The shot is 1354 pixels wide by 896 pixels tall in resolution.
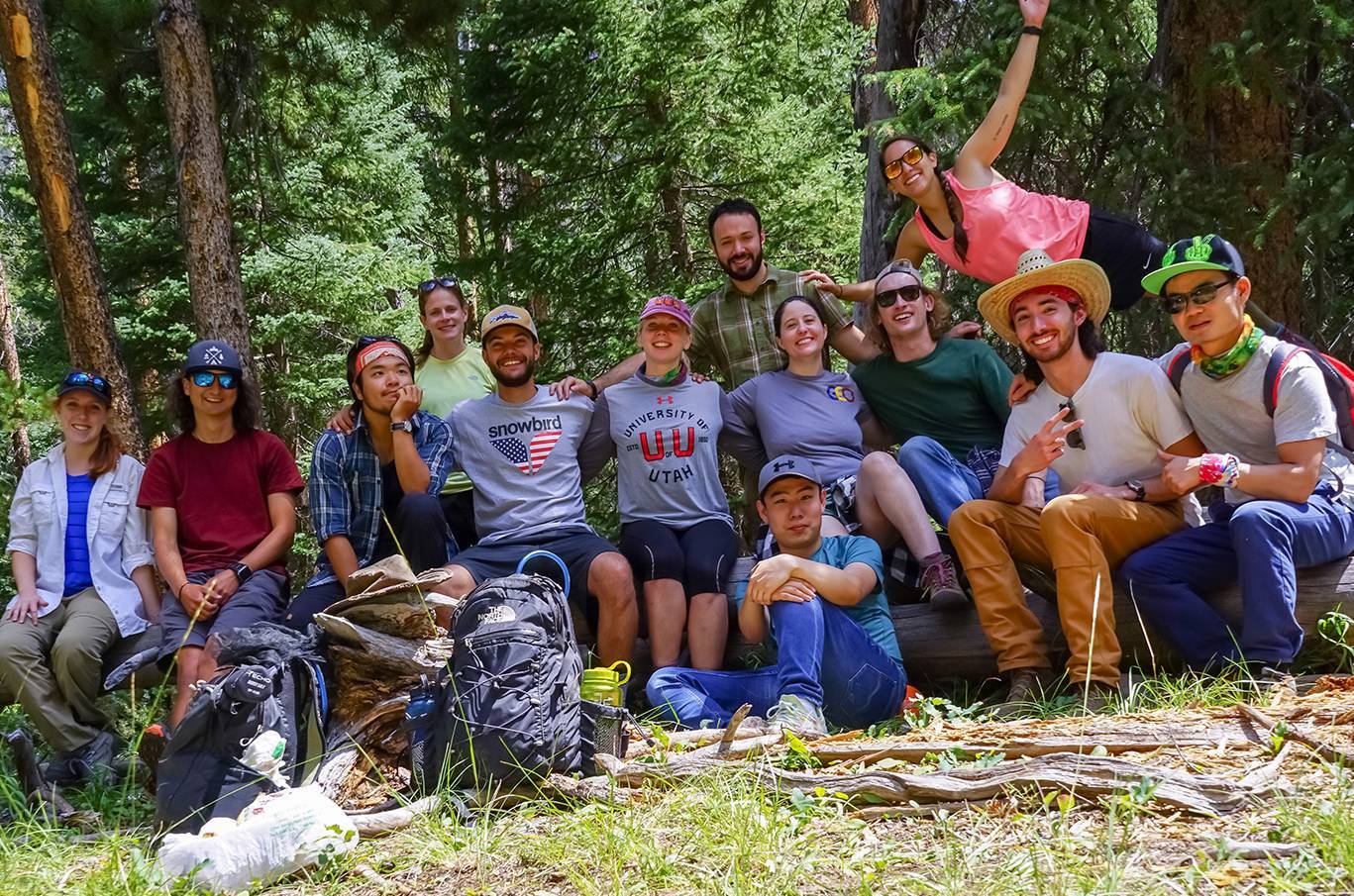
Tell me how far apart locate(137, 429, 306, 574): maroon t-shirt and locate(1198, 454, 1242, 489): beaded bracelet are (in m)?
4.31

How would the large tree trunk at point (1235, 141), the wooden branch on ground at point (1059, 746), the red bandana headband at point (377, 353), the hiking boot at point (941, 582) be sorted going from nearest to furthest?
1. the wooden branch on ground at point (1059, 746)
2. the hiking boot at point (941, 582)
3. the red bandana headband at point (377, 353)
4. the large tree trunk at point (1235, 141)

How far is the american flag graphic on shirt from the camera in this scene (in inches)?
218

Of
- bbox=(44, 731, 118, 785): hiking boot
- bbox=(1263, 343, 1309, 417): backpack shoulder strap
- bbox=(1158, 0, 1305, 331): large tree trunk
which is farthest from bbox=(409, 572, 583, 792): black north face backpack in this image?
bbox=(1158, 0, 1305, 331): large tree trunk

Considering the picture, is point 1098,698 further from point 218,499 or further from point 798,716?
point 218,499

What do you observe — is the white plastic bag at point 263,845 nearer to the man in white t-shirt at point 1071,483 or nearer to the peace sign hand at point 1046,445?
the man in white t-shirt at point 1071,483

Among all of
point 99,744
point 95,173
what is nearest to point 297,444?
point 95,173

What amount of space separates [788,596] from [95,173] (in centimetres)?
1173

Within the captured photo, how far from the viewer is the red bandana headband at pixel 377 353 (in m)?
5.51

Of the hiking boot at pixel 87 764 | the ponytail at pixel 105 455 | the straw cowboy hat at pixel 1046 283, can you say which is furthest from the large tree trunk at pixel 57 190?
the straw cowboy hat at pixel 1046 283

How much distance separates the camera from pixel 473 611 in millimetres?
4102

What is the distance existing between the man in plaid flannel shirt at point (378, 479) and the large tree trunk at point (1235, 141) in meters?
4.41

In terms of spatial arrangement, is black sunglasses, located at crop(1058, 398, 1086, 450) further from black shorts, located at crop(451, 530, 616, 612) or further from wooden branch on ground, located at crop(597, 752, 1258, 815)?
black shorts, located at crop(451, 530, 616, 612)

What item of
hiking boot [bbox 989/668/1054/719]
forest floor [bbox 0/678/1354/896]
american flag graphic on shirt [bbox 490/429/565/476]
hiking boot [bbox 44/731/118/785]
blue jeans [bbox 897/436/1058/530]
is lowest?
hiking boot [bbox 44/731/118/785]

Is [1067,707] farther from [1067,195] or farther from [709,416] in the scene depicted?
[1067,195]
